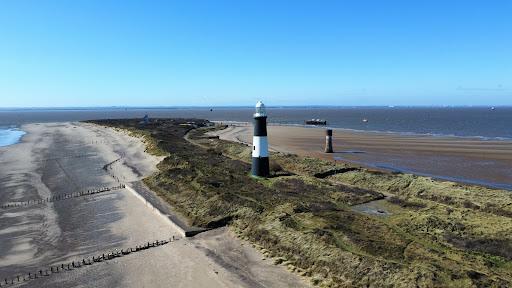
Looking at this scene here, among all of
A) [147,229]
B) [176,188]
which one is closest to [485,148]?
[176,188]

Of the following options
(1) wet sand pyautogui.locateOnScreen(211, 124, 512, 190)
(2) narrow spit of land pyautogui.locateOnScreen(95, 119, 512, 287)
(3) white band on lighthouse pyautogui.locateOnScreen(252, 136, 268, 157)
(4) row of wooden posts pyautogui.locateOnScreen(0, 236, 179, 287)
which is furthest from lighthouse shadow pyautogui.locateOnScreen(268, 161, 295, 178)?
(4) row of wooden posts pyautogui.locateOnScreen(0, 236, 179, 287)

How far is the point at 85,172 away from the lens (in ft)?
86.7

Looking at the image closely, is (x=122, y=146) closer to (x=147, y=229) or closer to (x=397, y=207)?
(x=147, y=229)

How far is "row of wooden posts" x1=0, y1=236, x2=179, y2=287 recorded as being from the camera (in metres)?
10.4

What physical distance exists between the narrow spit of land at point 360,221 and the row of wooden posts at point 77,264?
188cm

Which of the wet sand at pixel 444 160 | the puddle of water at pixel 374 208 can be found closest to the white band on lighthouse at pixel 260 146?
the puddle of water at pixel 374 208

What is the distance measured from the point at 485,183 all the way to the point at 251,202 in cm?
1473

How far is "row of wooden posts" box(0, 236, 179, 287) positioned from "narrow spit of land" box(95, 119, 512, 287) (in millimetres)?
1881

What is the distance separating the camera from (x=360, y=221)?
12.9 metres

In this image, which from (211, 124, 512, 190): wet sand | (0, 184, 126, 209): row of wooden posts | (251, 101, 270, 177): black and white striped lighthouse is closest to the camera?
(0, 184, 126, 209): row of wooden posts

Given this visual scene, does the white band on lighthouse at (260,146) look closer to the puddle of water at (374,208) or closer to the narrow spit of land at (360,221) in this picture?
the narrow spit of land at (360,221)

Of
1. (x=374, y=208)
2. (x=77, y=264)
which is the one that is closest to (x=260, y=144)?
(x=374, y=208)

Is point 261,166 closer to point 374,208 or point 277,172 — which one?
point 277,172

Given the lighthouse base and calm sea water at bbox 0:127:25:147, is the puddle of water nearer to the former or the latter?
the lighthouse base
